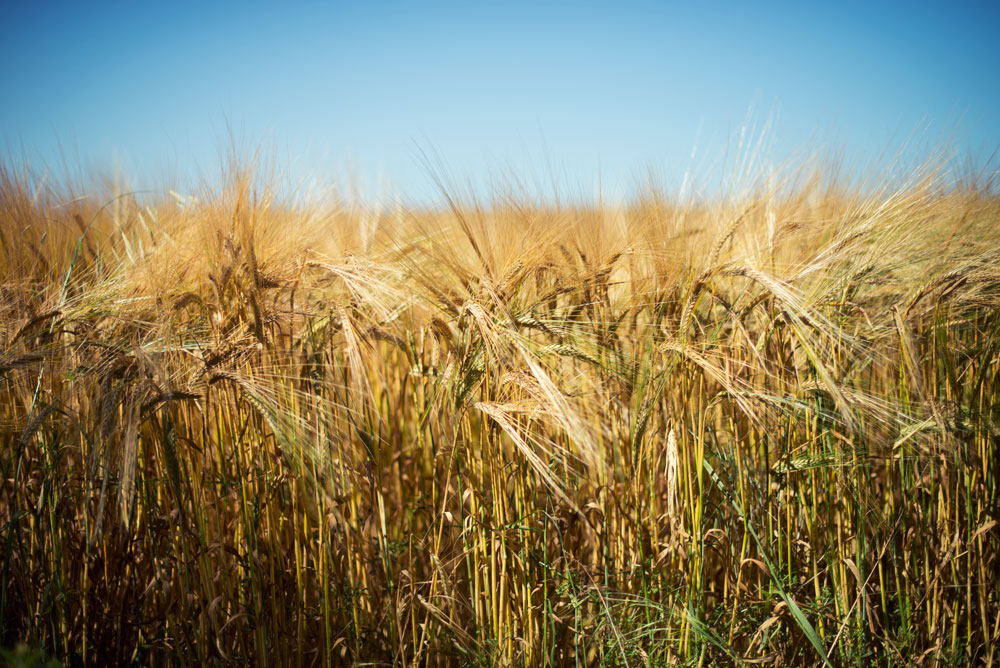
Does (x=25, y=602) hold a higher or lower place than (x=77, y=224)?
lower

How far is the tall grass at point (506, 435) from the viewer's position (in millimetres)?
1431

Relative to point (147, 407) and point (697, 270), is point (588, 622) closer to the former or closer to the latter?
point (697, 270)

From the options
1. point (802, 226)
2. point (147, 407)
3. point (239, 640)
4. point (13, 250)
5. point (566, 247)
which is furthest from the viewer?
point (802, 226)

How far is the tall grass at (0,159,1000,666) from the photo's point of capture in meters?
1.43

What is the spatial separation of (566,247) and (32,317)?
1.44 meters

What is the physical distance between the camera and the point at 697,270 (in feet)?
5.31

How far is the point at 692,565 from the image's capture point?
4.94 feet

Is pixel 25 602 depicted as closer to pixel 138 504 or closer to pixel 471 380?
pixel 138 504

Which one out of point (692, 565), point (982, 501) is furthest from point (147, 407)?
point (982, 501)

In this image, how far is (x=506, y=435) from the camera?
1.64 m

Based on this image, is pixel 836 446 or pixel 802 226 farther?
pixel 802 226

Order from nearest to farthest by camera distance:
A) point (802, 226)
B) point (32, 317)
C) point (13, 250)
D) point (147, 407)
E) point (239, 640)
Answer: point (147, 407)
point (32, 317)
point (239, 640)
point (13, 250)
point (802, 226)

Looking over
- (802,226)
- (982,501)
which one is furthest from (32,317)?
(982,501)

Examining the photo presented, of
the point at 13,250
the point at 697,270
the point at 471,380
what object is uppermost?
the point at 13,250
